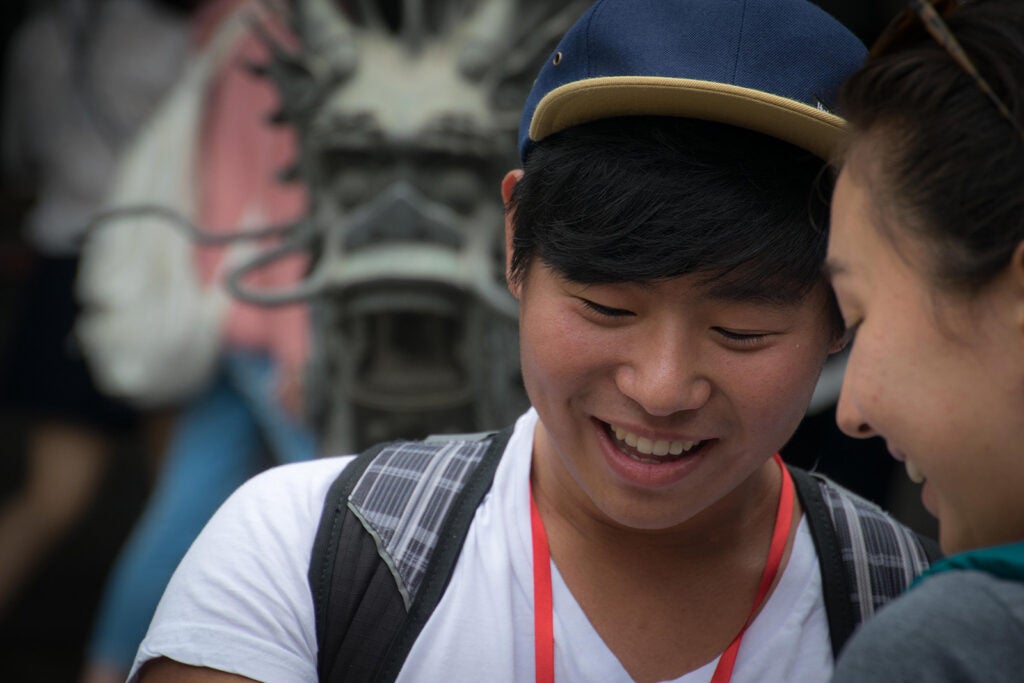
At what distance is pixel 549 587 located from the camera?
1.57 meters

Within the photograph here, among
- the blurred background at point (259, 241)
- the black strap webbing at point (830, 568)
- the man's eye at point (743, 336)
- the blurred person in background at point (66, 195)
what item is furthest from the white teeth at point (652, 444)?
the blurred person in background at point (66, 195)

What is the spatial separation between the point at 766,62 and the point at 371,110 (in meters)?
1.88

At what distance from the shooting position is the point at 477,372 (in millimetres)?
3287

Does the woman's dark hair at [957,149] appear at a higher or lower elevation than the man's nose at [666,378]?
higher

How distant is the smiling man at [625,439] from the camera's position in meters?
1.46

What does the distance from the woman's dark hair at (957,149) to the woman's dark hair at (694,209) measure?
0.28 meters

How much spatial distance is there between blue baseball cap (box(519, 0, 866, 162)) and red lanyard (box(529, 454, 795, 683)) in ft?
1.60

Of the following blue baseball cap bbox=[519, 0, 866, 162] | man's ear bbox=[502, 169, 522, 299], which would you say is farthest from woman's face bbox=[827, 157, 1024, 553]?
man's ear bbox=[502, 169, 522, 299]

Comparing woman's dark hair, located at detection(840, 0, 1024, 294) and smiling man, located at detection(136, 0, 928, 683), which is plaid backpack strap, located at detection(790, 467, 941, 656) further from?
woman's dark hair, located at detection(840, 0, 1024, 294)

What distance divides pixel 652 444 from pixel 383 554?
0.34m

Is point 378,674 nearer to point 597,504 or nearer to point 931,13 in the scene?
point 597,504

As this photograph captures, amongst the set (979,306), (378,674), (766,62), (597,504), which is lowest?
(378,674)

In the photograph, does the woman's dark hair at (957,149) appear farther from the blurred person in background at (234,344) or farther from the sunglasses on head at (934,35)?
the blurred person in background at (234,344)

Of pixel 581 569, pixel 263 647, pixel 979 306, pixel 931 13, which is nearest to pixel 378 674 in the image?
pixel 263 647
